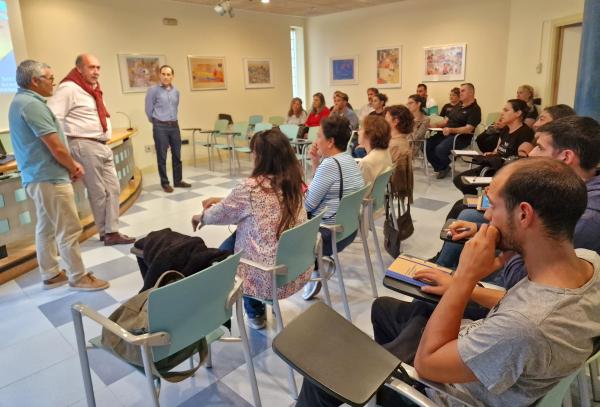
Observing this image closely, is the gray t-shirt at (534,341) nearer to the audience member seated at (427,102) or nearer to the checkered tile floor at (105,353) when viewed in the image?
the checkered tile floor at (105,353)

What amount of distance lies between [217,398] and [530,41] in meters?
6.91

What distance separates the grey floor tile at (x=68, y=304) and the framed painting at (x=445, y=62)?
7.11 metres

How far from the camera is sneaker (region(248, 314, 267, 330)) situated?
2408mm

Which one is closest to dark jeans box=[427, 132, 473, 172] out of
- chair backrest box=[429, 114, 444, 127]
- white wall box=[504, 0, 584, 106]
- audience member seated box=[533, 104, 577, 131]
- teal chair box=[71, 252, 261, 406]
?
chair backrest box=[429, 114, 444, 127]

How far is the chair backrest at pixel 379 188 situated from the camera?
281 cm

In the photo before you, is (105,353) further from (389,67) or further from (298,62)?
(298,62)

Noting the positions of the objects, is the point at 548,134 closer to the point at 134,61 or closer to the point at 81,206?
the point at 81,206

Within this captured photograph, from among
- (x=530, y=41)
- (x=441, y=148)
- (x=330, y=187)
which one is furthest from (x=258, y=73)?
(x=330, y=187)

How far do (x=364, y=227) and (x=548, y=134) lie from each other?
1238 millimetres

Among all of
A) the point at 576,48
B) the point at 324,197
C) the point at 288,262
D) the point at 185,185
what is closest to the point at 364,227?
the point at 324,197

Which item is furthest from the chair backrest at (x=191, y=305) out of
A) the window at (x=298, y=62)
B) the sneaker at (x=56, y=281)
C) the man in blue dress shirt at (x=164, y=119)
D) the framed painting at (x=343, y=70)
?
the window at (x=298, y=62)

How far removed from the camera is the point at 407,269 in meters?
1.44

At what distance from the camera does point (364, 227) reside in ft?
9.18

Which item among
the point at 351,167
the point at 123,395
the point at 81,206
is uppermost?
the point at 351,167
